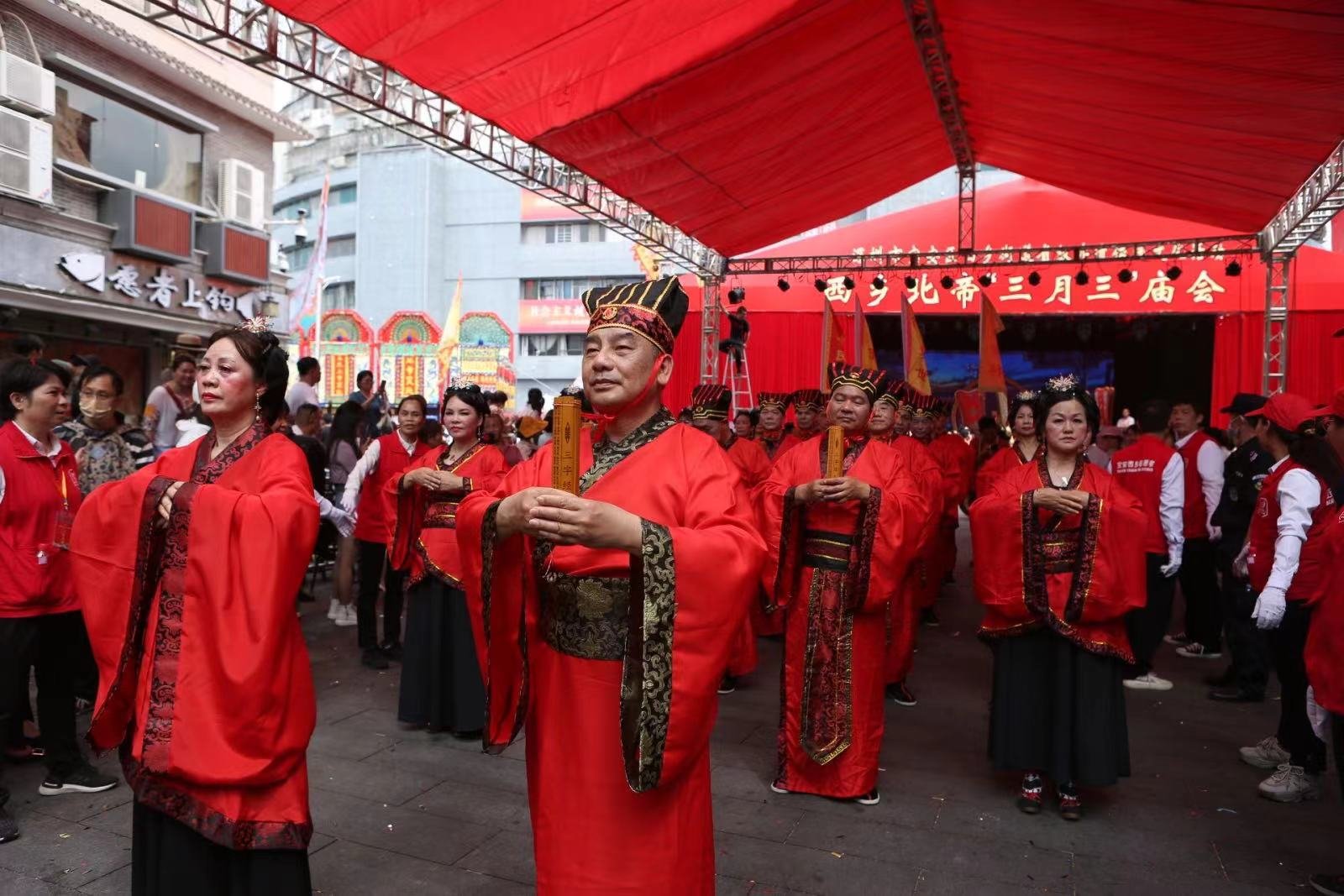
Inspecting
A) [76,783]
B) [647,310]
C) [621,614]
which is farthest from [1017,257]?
[76,783]

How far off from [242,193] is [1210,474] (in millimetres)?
14146

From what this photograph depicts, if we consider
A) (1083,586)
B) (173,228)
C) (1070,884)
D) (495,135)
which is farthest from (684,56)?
(173,228)

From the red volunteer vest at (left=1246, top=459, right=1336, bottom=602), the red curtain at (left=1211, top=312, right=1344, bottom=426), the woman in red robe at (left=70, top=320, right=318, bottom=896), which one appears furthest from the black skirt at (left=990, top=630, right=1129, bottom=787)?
the red curtain at (left=1211, top=312, right=1344, bottom=426)

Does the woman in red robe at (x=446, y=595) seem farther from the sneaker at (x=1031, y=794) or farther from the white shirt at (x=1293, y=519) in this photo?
the white shirt at (x=1293, y=519)

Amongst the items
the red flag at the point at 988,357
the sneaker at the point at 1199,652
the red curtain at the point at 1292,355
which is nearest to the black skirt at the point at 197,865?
the sneaker at the point at 1199,652

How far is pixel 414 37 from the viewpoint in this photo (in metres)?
5.39

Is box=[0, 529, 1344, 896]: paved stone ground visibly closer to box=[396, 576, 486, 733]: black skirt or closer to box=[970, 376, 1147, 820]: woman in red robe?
box=[396, 576, 486, 733]: black skirt

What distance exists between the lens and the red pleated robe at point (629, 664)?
1.94 metres

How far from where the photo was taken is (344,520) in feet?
17.2

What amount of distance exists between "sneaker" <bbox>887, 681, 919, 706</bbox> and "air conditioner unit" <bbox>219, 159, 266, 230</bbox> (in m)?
13.1

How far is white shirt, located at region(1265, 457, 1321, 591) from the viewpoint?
373cm

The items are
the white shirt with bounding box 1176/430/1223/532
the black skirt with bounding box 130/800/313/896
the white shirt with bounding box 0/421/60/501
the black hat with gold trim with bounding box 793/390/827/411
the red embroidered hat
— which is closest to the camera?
the black skirt with bounding box 130/800/313/896

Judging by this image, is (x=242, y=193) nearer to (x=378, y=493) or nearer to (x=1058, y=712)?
(x=378, y=493)

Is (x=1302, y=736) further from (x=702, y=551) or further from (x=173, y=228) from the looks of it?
(x=173, y=228)
